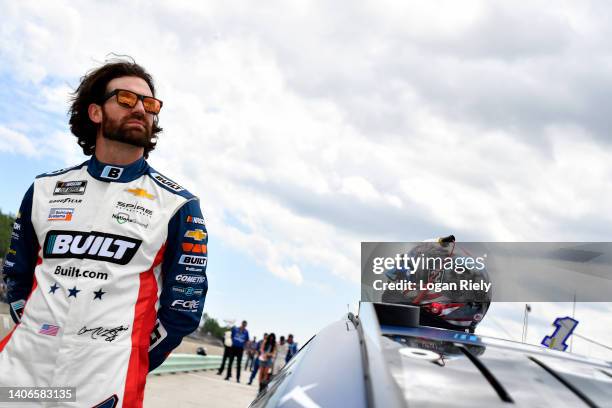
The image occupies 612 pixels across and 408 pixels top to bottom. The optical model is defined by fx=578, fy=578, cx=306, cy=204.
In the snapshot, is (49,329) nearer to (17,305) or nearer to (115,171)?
(17,305)

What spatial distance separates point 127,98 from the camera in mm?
2639

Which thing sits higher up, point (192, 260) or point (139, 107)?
point (139, 107)

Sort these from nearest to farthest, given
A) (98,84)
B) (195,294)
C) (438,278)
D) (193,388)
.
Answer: (195,294)
(98,84)
(438,278)
(193,388)

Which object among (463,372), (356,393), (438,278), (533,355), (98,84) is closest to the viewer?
(356,393)

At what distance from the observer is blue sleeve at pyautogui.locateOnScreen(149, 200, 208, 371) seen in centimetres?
245

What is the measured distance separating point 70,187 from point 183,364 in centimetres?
1402

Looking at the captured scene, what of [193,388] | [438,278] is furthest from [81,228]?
[193,388]

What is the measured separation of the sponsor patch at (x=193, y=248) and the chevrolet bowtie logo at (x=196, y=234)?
31mm

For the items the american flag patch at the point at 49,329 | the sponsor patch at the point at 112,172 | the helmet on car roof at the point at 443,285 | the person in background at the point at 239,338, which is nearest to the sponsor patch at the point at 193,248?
the sponsor patch at the point at 112,172

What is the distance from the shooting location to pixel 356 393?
1205 mm

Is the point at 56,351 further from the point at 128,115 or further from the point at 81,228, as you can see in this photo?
the point at 128,115

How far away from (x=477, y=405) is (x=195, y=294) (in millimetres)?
1524

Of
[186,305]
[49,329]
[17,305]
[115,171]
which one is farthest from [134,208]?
[17,305]

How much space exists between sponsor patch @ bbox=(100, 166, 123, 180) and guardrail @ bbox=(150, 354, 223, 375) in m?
10.3
